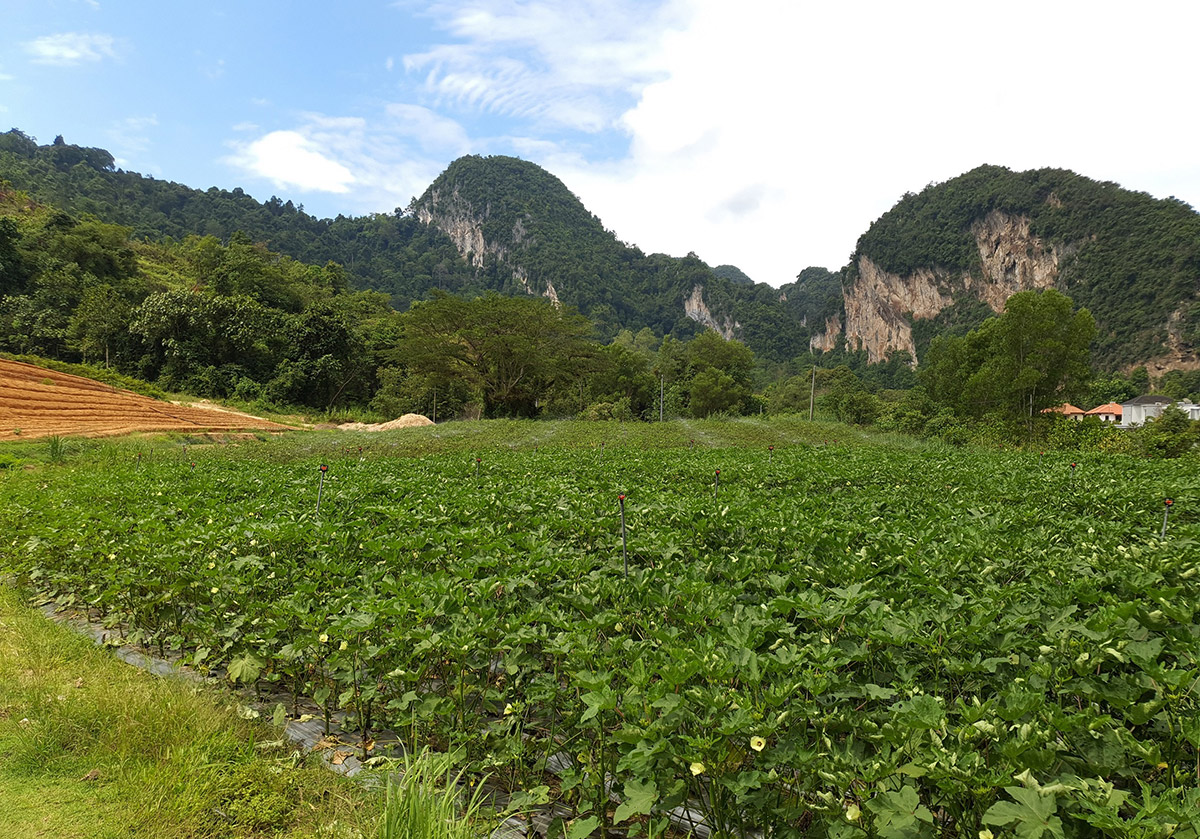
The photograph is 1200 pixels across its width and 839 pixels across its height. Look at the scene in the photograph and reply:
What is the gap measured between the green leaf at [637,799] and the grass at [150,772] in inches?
41.8

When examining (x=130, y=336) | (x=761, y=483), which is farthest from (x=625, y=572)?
(x=130, y=336)

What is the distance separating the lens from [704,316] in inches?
4754

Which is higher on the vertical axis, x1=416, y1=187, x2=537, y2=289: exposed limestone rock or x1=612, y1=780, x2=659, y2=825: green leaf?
x1=416, y1=187, x2=537, y2=289: exposed limestone rock

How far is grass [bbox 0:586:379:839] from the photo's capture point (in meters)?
2.17

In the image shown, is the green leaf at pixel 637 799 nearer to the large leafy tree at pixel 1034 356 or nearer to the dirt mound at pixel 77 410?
the dirt mound at pixel 77 410

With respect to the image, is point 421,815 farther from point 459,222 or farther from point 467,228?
point 459,222

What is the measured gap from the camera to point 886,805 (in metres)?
1.44

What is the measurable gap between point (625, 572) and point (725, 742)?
1688 mm

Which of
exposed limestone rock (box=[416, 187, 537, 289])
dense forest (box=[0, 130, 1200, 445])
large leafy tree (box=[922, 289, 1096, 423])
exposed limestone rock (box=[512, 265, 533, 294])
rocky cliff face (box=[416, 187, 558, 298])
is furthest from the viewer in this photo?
exposed limestone rock (box=[416, 187, 537, 289])

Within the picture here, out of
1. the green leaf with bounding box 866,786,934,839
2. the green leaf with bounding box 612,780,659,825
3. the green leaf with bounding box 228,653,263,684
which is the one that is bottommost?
the green leaf with bounding box 228,653,263,684

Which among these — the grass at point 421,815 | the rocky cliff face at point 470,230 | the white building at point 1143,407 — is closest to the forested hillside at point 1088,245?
the white building at point 1143,407

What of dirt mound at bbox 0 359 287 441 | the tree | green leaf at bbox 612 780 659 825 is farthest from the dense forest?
green leaf at bbox 612 780 659 825

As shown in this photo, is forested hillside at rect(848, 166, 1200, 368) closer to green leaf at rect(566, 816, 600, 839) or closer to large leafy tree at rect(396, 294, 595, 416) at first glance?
large leafy tree at rect(396, 294, 595, 416)

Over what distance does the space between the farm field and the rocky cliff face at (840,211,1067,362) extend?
323ft
